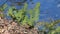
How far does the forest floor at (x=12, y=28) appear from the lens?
5317 mm

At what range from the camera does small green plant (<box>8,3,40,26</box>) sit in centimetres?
552

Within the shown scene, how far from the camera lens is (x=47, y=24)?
17.4 ft

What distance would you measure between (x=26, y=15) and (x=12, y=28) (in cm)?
48

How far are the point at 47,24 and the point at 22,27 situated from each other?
729 mm

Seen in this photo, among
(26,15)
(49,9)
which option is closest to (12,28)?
(26,15)

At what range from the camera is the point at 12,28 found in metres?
5.46

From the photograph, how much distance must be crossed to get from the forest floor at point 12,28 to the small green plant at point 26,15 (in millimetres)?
139

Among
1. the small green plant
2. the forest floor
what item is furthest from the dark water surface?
the forest floor

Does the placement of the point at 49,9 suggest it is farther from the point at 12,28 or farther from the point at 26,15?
the point at 12,28

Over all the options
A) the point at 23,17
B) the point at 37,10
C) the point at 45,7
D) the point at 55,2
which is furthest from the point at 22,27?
the point at 55,2

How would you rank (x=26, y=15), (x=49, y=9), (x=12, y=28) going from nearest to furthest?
(x=12, y=28), (x=26, y=15), (x=49, y=9)

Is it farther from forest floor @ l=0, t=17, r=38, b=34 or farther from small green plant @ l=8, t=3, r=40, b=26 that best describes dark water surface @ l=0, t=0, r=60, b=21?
forest floor @ l=0, t=17, r=38, b=34

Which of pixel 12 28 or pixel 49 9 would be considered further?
pixel 49 9

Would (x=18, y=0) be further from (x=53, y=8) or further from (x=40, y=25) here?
(x=40, y=25)
